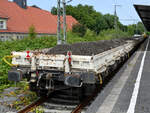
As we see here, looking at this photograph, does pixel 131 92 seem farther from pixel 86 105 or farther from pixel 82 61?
pixel 82 61

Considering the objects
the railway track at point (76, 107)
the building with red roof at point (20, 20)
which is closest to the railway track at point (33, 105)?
the railway track at point (76, 107)

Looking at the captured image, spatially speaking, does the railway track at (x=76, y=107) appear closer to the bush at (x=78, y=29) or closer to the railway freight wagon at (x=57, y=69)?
the railway freight wagon at (x=57, y=69)

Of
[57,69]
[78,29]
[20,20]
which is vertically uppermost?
[20,20]

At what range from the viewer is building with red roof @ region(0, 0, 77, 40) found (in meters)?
29.1

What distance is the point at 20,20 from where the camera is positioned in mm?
35500

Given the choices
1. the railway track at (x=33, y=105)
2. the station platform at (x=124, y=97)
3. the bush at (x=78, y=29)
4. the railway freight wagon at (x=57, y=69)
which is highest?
the bush at (x=78, y=29)

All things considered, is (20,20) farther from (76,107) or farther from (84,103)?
(76,107)

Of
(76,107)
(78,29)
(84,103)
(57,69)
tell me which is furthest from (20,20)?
(76,107)

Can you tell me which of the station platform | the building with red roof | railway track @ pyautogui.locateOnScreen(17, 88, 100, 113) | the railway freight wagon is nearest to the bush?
the building with red roof

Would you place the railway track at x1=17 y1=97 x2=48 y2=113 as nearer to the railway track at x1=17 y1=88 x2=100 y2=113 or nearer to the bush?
the railway track at x1=17 y1=88 x2=100 y2=113

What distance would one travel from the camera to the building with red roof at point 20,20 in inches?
1145

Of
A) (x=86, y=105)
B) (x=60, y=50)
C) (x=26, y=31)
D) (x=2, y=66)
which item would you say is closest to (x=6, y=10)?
(x=26, y=31)

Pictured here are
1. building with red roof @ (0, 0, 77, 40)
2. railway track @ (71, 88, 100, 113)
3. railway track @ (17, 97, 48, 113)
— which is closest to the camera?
railway track @ (17, 97, 48, 113)

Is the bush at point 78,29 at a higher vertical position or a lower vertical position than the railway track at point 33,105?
higher
